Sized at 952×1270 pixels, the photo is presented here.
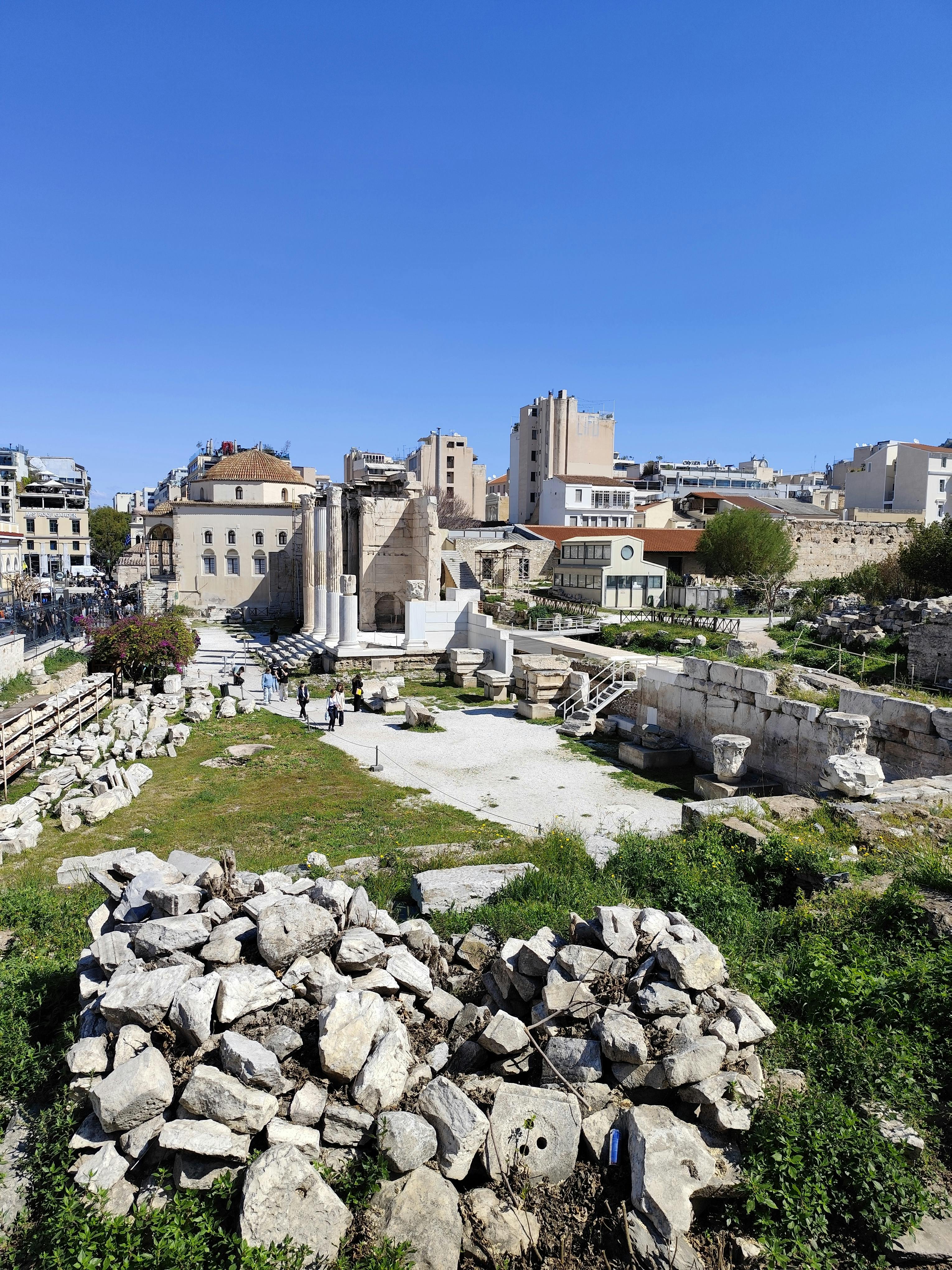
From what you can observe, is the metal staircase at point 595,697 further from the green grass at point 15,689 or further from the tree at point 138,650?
the green grass at point 15,689

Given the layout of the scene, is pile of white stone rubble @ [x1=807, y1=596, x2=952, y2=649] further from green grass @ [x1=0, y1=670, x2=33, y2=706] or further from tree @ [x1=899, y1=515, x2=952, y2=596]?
green grass @ [x1=0, y1=670, x2=33, y2=706]

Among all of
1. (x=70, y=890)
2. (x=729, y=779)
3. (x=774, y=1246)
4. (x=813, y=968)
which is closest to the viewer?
(x=774, y=1246)

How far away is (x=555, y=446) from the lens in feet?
233

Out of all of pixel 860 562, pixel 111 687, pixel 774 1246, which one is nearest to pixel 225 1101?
pixel 774 1246

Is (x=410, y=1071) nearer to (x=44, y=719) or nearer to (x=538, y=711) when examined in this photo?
(x=538, y=711)

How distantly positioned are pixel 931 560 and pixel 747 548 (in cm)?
1118

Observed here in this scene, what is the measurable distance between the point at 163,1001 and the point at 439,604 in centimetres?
2115

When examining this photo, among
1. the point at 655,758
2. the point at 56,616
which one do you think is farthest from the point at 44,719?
the point at 56,616

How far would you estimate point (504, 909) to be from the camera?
632cm

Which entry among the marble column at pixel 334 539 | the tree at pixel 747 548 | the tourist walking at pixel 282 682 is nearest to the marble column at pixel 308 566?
the marble column at pixel 334 539

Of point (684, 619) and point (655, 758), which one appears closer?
point (655, 758)

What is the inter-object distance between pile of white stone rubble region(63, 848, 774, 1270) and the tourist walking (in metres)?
17.0

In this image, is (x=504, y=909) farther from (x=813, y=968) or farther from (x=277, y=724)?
(x=277, y=724)

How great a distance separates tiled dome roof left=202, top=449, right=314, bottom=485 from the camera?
4475 centimetres
